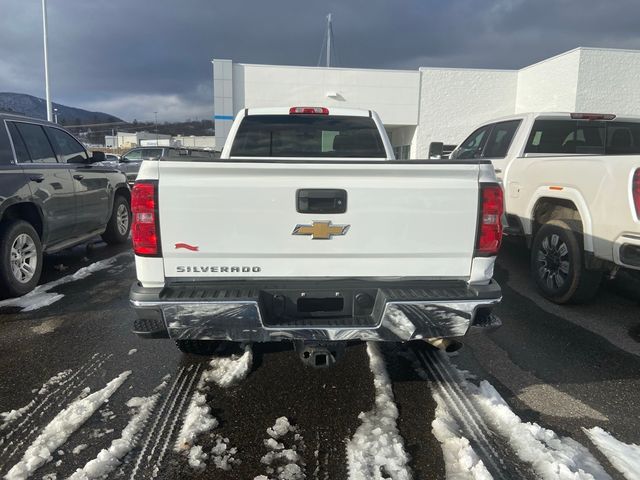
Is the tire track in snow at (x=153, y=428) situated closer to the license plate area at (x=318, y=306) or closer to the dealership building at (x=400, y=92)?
the license plate area at (x=318, y=306)

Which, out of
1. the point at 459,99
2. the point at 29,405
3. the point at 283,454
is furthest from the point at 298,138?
the point at 459,99

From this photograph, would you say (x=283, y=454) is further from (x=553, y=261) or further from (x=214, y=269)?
(x=553, y=261)

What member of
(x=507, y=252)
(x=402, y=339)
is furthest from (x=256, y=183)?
(x=507, y=252)

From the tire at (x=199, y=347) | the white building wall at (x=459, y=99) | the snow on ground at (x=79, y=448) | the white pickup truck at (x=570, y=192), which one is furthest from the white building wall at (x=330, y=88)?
the snow on ground at (x=79, y=448)

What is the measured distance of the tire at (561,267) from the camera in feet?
15.5

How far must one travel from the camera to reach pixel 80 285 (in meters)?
5.91

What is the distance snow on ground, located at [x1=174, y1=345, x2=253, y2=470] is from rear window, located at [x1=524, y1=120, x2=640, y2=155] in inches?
194

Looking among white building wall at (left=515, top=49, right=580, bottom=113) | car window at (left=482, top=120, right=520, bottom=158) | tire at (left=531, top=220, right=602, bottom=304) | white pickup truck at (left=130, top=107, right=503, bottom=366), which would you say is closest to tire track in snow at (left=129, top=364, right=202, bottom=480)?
white pickup truck at (left=130, top=107, right=503, bottom=366)

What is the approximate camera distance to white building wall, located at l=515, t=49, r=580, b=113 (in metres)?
20.6

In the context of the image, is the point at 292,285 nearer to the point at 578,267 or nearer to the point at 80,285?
the point at 578,267

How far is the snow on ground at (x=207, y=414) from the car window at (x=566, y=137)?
15.9 ft

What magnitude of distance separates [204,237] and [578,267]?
3802 mm

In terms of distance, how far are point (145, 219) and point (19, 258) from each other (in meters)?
3.42

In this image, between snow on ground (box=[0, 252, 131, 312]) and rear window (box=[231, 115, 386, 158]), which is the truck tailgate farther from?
snow on ground (box=[0, 252, 131, 312])
